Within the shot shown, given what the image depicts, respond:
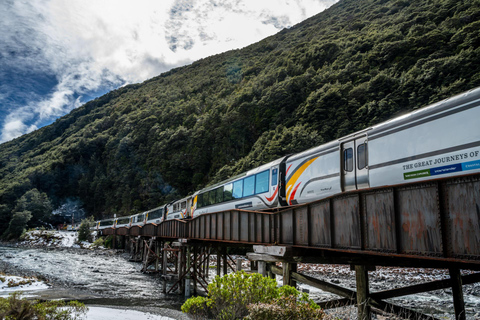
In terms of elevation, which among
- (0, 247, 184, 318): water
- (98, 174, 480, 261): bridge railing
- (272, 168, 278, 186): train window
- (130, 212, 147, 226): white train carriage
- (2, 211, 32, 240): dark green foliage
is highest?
(272, 168, 278, 186): train window

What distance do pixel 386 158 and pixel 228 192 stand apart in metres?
11.6

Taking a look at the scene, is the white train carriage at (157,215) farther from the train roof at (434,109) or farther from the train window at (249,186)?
the train roof at (434,109)

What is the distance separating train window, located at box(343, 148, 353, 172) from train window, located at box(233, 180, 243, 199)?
7945mm

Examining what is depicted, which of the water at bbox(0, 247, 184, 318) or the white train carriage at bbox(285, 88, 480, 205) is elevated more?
the white train carriage at bbox(285, 88, 480, 205)

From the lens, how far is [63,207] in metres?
89.9

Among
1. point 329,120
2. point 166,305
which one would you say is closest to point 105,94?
point 329,120

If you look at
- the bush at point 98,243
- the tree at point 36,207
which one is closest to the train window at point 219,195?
the bush at point 98,243

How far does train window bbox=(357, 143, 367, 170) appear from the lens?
9.58 m

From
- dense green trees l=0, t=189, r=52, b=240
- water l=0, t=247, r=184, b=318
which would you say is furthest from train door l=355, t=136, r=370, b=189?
dense green trees l=0, t=189, r=52, b=240

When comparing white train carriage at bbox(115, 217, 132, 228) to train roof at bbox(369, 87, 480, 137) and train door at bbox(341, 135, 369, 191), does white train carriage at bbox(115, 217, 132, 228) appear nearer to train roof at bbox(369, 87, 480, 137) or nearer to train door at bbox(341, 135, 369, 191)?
train door at bbox(341, 135, 369, 191)

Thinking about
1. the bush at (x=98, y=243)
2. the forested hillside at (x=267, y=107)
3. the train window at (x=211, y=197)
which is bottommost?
the bush at (x=98, y=243)

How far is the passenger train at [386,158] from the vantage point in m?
6.77

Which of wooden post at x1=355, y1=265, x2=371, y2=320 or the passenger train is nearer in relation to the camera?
the passenger train

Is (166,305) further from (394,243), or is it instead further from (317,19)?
(317,19)
